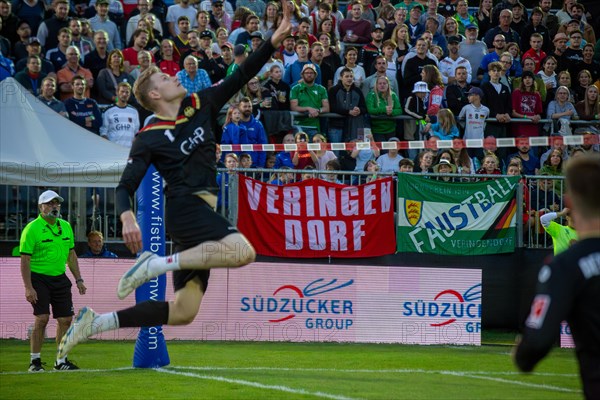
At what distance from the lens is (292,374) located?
37.8 feet

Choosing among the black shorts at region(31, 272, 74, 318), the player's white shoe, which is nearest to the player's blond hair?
the player's white shoe

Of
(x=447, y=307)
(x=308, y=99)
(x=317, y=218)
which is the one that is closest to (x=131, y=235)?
(x=317, y=218)

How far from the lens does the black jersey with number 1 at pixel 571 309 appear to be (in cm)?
461

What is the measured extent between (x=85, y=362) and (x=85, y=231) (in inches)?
145

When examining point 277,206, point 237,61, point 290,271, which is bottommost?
point 290,271

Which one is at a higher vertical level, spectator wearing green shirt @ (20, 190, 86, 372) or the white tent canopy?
the white tent canopy

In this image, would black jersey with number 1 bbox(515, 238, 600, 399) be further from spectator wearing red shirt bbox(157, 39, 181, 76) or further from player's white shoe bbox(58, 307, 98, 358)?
spectator wearing red shirt bbox(157, 39, 181, 76)

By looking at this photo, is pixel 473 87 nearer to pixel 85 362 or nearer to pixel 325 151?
pixel 325 151

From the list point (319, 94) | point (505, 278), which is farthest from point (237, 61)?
point (505, 278)

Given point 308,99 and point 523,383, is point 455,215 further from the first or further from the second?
point 523,383

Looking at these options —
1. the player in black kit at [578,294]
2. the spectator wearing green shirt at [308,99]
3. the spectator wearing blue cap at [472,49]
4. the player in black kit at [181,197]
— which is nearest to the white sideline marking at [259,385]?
the player in black kit at [181,197]

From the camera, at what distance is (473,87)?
19.3m

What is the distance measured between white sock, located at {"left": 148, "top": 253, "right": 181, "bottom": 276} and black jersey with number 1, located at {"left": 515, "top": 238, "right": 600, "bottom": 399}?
3.87 m

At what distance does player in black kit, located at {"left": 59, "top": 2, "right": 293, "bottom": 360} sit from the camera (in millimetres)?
8008
